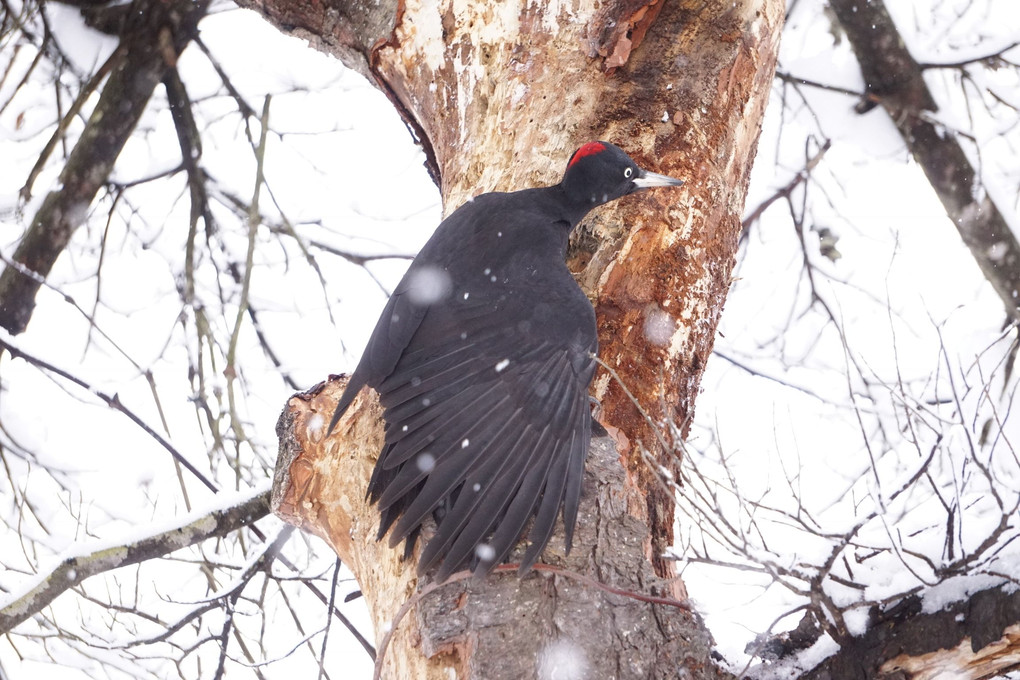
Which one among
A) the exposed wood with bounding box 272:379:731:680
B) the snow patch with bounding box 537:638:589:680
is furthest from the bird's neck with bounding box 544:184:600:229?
the snow patch with bounding box 537:638:589:680

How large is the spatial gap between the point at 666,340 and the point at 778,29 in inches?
55.7

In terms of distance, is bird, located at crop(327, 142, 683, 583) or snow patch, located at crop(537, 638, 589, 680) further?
bird, located at crop(327, 142, 683, 583)

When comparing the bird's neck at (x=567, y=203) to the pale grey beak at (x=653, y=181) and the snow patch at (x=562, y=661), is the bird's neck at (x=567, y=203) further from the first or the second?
the snow patch at (x=562, y=661)

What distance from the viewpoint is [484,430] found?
218 cm

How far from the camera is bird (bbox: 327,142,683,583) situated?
2033 mm

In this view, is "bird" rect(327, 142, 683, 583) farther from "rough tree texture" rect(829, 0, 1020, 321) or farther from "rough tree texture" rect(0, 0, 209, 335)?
"rough tree texture" rect(0, 0, 209, 335)

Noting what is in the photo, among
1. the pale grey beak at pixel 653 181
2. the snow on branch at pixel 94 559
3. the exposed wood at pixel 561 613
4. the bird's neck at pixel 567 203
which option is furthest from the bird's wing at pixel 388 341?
the snow on branch at pixel 94 559

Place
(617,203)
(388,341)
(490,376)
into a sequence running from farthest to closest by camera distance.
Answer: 1. (617,203)
2. (388,341)
3. (490,376)

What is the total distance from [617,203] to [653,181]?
0.18 m

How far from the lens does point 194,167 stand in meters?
5.16

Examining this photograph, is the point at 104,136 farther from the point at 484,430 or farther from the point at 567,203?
the point at 484,430

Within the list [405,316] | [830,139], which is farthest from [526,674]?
[830,139]

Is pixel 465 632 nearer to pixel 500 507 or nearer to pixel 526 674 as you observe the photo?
pixel 526 674

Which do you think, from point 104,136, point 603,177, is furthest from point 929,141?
point 104,136
